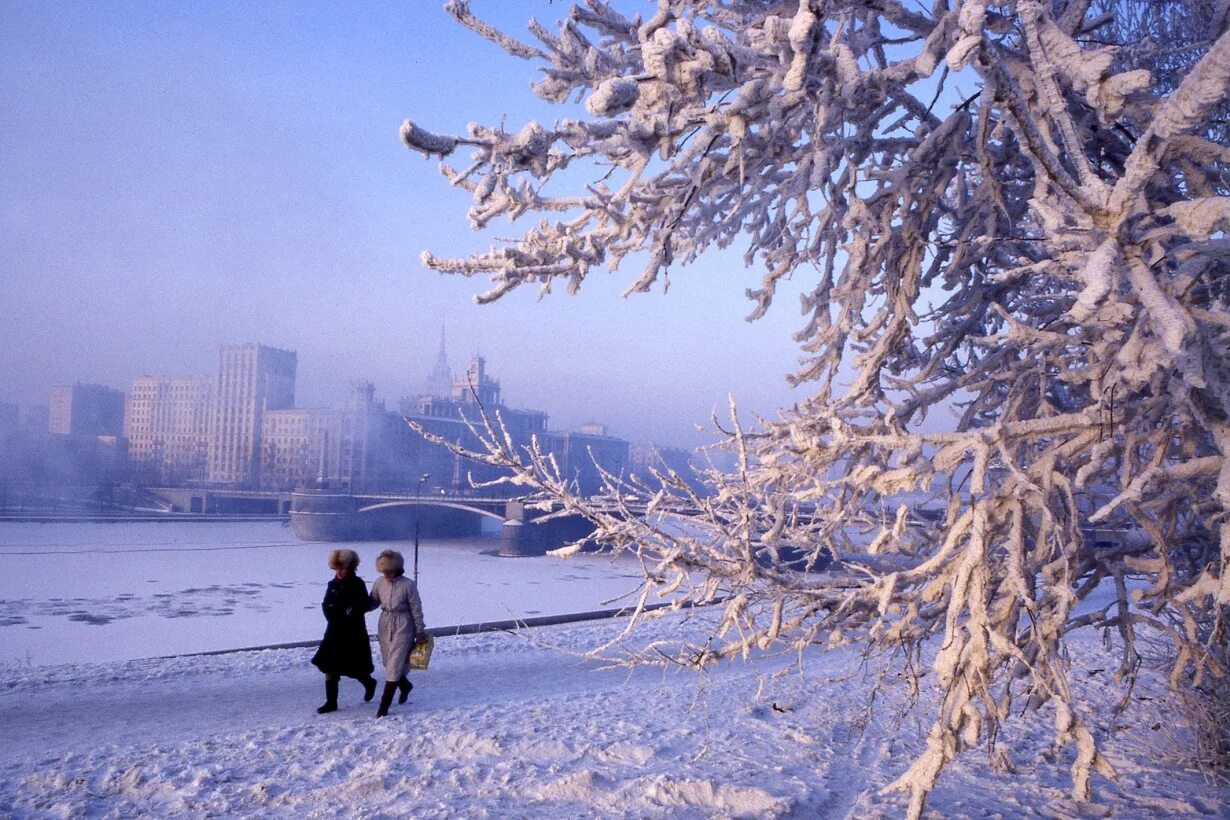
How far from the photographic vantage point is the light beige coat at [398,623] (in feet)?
22.7

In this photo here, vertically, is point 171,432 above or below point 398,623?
above

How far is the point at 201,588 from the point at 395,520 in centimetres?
2195

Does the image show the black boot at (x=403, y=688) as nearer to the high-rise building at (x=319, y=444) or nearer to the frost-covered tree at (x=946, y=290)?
the frost-covered tree at (x=946, y=290)

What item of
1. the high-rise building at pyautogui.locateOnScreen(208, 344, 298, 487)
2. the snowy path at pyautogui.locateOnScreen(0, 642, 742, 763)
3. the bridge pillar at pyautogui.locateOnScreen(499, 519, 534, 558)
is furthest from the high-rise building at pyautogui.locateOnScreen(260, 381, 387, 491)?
the snowy path at pyautogui.locateOnScreen(0, 642, 742, 763)

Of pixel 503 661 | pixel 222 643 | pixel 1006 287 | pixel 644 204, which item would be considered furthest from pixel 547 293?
pixel 222 643

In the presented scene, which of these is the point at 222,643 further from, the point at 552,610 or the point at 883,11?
the point at 883,11

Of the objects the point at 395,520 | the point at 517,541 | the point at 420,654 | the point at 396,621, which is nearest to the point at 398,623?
the point at 396,621

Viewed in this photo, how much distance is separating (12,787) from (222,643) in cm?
833

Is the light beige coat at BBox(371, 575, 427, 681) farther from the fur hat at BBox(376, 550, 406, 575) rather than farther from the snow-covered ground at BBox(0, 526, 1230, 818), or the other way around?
the snow-covered ground at BBox(0, 526, 1230, 818)

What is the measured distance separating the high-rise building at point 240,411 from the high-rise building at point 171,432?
2.57 ft

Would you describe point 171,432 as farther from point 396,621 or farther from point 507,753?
point 507,753

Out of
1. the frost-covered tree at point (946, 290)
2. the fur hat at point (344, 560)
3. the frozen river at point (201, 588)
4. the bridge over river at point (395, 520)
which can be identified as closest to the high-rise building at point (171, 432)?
the frozen river at point (201, 588)

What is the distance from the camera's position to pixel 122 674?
28.0 ft

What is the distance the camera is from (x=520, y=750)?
585 cm
